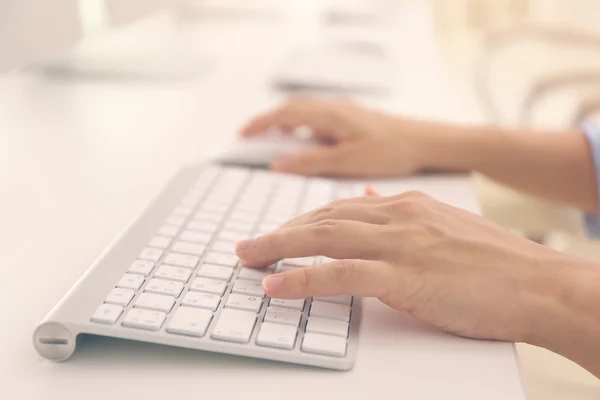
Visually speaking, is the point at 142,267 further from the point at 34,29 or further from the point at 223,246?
the point at 34,29

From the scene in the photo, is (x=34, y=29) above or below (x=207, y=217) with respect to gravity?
above

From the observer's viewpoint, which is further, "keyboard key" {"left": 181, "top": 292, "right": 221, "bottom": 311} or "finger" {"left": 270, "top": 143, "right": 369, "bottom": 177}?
"finger" {"left": 270, "top": 143, "right": 369, "bottom": 177}

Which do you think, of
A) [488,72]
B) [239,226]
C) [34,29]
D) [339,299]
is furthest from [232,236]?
[488,72]

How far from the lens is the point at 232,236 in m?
0.58

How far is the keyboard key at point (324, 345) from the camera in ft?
1.44

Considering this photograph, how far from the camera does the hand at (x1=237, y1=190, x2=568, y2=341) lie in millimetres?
473

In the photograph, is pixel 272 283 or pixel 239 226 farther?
pixel 239 226

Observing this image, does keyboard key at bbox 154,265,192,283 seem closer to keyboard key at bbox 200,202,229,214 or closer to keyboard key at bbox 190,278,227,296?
keyboard key at bbox 190,278,227,296

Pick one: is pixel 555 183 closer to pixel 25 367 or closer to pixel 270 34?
pixel 25 367

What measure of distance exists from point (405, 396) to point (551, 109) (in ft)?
8.89

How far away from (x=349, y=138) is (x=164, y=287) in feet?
1.29

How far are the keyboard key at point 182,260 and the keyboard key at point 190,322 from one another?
6 cm

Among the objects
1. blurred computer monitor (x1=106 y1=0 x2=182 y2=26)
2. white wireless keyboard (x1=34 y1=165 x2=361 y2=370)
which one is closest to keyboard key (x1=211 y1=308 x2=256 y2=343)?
white wireless keyboard (x1=34 y1=165 x2=361 y2=370)

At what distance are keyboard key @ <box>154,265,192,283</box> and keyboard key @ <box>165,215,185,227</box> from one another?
0.08m
